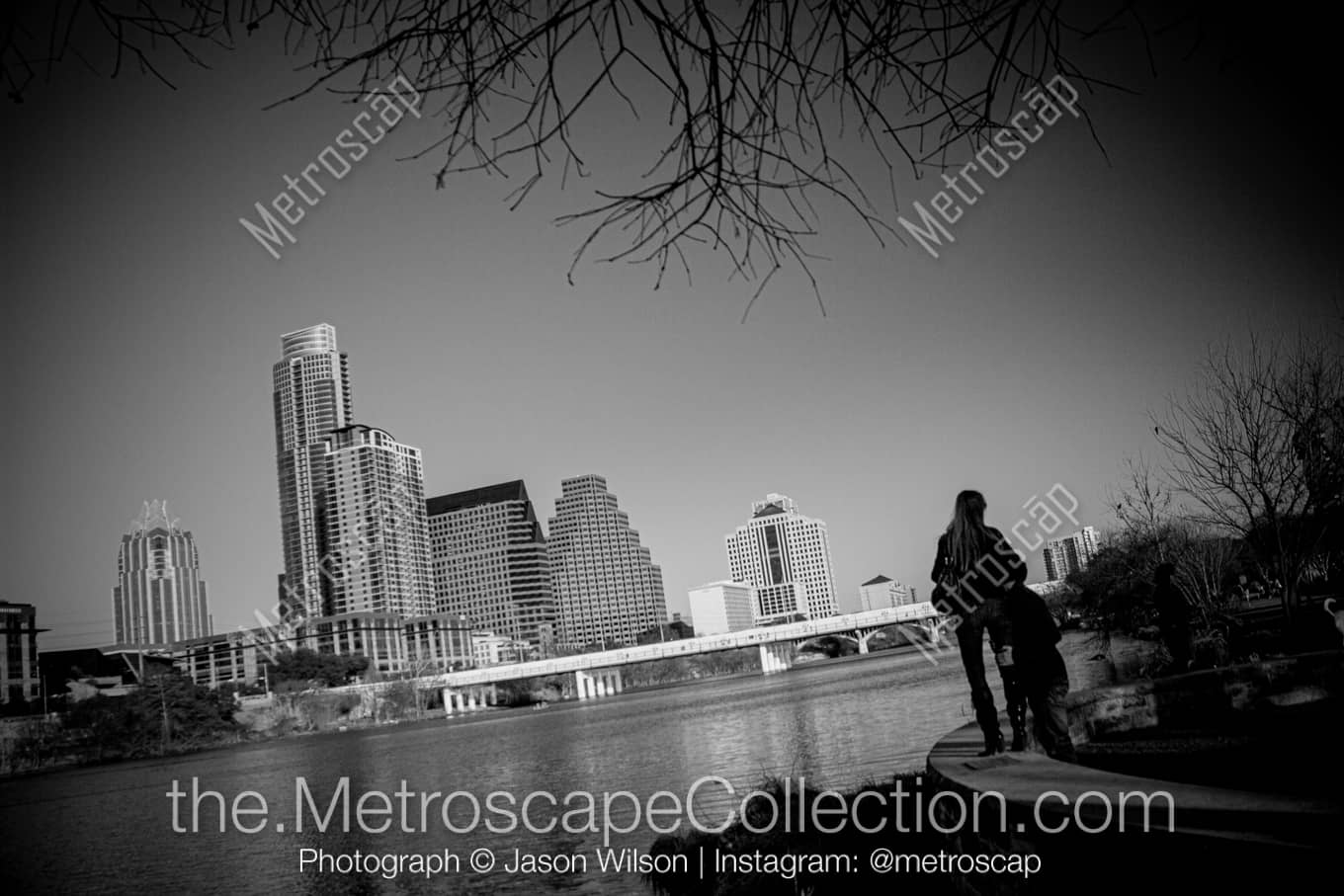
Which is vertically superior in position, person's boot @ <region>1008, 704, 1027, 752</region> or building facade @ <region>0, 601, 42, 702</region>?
building facade @ <region>0, 601, 42, 702</region>

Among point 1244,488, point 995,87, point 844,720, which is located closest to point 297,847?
point 844,720

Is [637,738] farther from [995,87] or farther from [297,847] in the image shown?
[995,87]

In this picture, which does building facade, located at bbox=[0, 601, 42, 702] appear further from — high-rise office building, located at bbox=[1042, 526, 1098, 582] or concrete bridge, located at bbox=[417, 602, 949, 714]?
high-rise office building, located at bbox=[1042, 526, 1098, 582]

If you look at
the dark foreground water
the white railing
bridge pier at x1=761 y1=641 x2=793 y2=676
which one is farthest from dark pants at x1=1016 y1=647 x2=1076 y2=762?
bridge pier at x1=761 y1=641 x2=793 y2=676

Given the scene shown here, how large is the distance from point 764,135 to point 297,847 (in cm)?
1782

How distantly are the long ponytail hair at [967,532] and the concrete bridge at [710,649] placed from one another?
9056cm

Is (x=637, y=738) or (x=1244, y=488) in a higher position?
(x=1244, y=488)

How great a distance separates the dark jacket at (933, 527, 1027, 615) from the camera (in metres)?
5.30

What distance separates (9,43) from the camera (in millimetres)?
1881

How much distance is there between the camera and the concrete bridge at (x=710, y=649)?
100 meters

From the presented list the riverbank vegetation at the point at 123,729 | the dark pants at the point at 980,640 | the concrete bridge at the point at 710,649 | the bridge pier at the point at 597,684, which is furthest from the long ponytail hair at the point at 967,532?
the bridge pier at the point at 597,684

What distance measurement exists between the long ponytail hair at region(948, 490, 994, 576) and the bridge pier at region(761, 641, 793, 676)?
11057 cm

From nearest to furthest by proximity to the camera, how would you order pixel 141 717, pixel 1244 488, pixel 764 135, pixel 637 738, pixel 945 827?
1. pixel 764 135
2. pixel 945 827
3. pixel 1244 488
4. pixel 637 738
5. pixel 141 717

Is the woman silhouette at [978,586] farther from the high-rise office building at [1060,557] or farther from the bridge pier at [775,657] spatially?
the bridge pier at [775,657]
